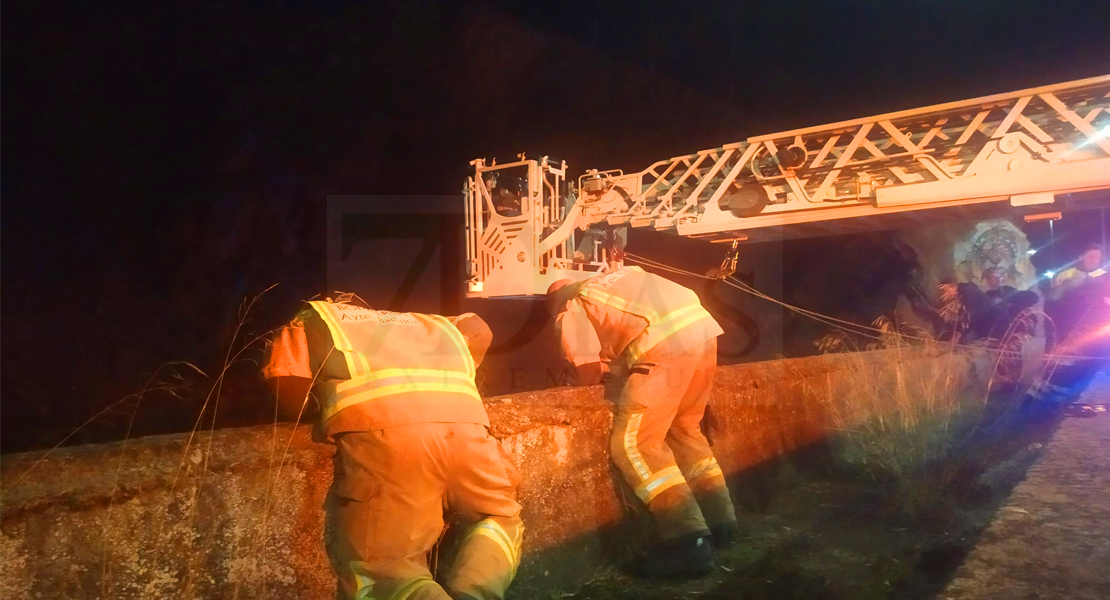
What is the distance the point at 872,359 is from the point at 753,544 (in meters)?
2.98

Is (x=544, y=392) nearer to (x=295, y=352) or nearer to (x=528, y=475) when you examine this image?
(x=528, y=475)

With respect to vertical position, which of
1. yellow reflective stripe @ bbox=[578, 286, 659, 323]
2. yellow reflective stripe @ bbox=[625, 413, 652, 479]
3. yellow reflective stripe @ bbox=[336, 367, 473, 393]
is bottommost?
yellow reflective stripe @ bbox=[625, 413, 652, 479]

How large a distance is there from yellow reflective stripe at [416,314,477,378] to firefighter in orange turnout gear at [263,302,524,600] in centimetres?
1

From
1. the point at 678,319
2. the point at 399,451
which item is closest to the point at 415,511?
the point at 399,451

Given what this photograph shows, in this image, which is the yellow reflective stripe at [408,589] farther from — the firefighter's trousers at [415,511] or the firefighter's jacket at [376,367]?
the firefighter's jacket at [376,367]

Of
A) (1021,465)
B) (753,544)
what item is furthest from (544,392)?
(1021,465)

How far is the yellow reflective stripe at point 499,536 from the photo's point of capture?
2518 mm

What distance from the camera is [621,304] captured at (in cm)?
368

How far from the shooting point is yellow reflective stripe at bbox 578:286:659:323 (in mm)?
3641

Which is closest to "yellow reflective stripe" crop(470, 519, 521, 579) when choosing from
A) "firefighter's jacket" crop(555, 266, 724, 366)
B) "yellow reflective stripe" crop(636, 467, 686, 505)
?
"yellow reflective stripe" crop(636, 467, 686, 505)

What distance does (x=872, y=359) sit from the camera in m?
6.00

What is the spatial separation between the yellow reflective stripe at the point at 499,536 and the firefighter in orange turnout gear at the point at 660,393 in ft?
3.26

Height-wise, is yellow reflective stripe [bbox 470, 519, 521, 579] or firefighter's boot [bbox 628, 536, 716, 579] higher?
yellow reflective stripe [bbox 470, 519, 521, 579]

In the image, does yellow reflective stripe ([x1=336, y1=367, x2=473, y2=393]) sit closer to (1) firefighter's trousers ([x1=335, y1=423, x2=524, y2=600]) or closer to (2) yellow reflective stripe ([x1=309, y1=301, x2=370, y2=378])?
(2) yellow reflective stripe ([x1=309, y1=301, x2=370, y2=378])
